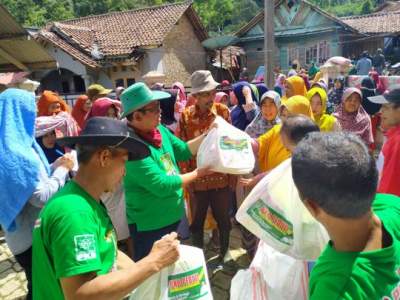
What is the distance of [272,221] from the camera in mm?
1891

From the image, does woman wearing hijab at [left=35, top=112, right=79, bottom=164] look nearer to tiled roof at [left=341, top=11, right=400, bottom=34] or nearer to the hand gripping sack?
the hand gripping sack

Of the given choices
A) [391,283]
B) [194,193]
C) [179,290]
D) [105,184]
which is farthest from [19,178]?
[391,283]

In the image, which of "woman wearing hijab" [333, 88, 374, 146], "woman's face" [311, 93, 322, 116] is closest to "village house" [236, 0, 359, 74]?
"woman wearing hijab" [333, 88, 374, 146]

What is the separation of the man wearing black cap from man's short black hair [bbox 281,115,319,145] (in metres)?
0.71

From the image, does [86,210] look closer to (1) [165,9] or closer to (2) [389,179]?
(2) [389,179]

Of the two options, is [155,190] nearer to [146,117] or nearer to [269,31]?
[146,117]

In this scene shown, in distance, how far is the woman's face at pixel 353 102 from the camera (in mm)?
4477

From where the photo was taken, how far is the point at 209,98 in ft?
10.9

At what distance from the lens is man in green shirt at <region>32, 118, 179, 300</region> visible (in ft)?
3.99

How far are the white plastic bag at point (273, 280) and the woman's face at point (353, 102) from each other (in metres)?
3.15

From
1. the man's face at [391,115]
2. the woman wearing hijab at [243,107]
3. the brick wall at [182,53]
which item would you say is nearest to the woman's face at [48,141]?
the woman wearing hijab at [243,107]

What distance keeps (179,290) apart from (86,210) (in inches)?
25.7

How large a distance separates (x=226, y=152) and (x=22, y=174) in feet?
4.61

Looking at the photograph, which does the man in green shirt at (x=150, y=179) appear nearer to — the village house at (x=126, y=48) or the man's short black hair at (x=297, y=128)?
the man's short black hair at (x=297, y=128)
